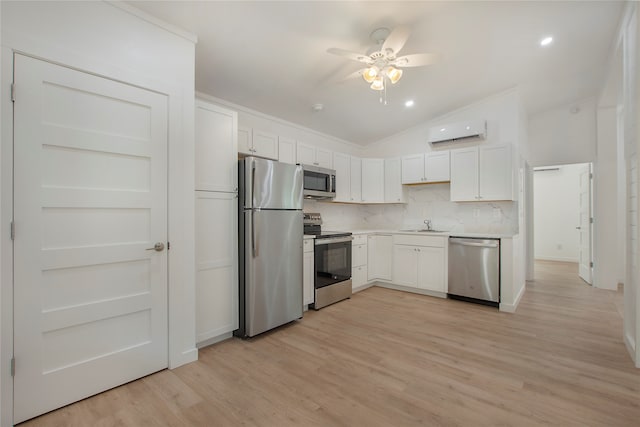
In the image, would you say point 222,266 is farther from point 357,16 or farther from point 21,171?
point 357,16

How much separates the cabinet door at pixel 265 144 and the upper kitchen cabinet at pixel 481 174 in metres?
2.69

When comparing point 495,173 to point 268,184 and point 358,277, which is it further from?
point 268,184

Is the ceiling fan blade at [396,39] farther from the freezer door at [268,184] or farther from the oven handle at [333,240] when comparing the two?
the oven handle at [333,240]

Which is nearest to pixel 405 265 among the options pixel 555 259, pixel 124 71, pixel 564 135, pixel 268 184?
pixel 268 184

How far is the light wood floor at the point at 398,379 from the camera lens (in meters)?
1.72

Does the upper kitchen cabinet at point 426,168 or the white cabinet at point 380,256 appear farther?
the white cabinet at point 380,256

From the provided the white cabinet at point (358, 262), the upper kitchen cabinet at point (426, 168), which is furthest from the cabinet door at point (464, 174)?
the white cabinet at point (358, 262)

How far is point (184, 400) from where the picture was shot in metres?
1.87

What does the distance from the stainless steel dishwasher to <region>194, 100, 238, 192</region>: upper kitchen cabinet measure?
3.10m

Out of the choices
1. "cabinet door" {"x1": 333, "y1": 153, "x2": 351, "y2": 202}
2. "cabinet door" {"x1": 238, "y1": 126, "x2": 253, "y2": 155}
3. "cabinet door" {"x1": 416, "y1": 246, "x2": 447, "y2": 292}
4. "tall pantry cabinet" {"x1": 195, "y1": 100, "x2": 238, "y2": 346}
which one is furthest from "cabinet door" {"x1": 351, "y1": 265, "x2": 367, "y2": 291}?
"cabinet door" {"x1": 238, "y1": 126, "x2": 253, "y2": 155}

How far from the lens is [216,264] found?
2680 mm

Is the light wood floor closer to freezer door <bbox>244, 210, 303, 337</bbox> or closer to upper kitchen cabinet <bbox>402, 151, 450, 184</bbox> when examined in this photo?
freezer door <bbox>244, 210, 303, 337</bbox>

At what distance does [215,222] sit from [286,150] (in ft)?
5.00

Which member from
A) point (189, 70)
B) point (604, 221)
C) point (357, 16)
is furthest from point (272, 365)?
point (604, 221)
